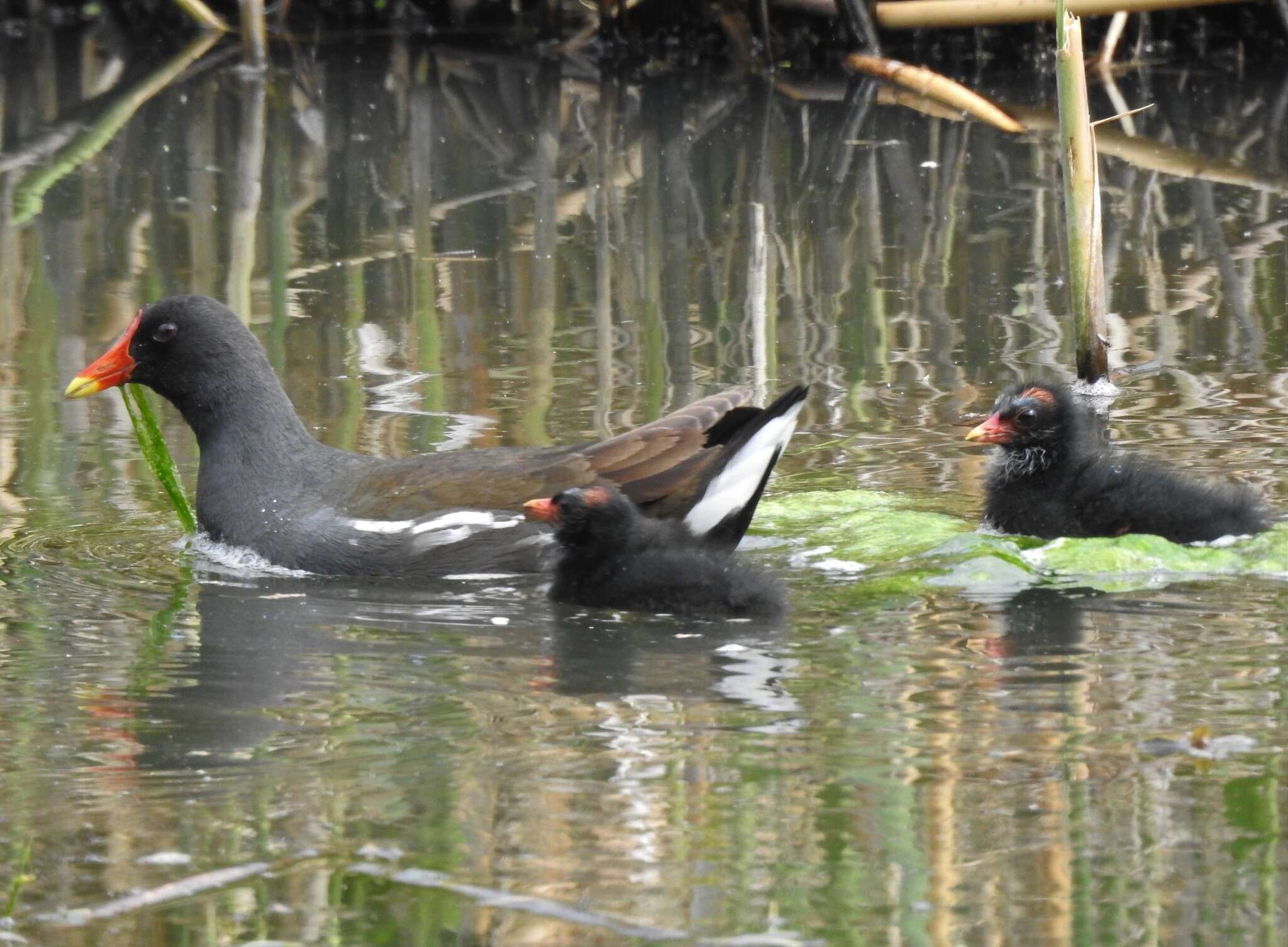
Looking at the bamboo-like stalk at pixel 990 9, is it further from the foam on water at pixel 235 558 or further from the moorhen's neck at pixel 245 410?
the foam on water at pixel 235 558

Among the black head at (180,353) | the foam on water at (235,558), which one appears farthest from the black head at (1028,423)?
the black head at (180,353)

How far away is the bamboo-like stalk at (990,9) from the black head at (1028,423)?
3.93 m

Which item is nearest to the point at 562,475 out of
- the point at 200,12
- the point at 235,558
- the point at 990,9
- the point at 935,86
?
the point at 235,558

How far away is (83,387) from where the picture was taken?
5.61 meters

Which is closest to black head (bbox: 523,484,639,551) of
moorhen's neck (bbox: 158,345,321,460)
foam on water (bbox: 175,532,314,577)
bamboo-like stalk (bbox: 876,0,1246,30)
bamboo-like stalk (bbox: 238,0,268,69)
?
foam on water (bbox: 175,532,314,577)

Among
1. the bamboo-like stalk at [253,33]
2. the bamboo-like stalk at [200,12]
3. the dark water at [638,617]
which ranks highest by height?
the bamboo-like stalk at [200,12]

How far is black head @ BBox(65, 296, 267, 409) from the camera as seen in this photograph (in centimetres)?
560

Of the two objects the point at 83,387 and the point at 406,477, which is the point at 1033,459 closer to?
the point at 406,477

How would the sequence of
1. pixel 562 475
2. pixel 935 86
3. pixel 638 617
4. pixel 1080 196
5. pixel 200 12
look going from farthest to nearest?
1. pixel 200 12
2. pixel 935 86
3. pixel 1080 196
4. pixel 562 475
5. pixel 638 617

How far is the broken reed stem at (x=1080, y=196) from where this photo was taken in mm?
6125

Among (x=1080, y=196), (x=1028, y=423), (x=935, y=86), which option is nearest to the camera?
(x=1028, y=423)

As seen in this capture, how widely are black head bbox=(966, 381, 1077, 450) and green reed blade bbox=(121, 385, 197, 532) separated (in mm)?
2011

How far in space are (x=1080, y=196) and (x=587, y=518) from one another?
2.18 meters

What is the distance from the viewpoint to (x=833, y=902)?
9.39 feet
